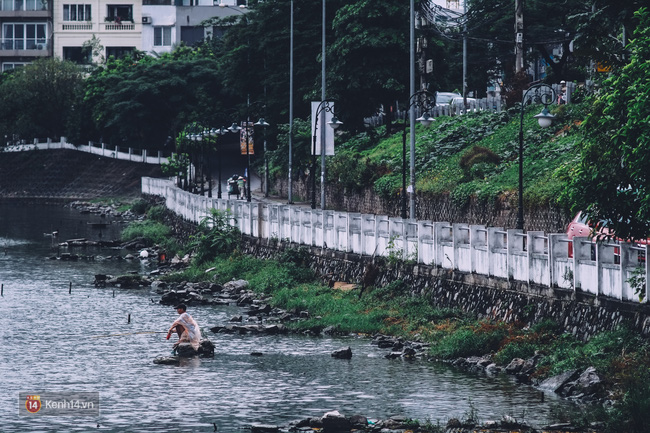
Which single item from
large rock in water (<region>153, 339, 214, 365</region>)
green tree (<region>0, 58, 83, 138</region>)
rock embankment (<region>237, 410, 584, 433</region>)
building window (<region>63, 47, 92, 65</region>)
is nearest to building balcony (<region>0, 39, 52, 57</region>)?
building window (<region>63, 47, 92, 65</region>)

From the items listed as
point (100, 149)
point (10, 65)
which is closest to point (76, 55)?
point (10, 65)

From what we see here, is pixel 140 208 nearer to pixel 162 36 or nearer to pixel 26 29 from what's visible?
pixel 162 36

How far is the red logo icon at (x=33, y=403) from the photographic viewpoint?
105 feet

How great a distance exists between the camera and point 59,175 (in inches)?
5148

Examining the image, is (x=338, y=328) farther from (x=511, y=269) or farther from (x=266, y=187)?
(x=266, y=187)

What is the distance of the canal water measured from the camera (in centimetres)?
3034

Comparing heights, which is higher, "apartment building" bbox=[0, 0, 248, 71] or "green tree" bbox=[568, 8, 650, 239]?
"apartment building" bbox=[0, 0, 248, 71]

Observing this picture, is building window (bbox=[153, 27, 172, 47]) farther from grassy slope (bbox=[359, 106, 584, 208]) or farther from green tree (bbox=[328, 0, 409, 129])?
grassy slope (bbox=[359, 106, 584, 208])

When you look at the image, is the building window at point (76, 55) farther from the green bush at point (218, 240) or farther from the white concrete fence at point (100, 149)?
the green bush at point (218, 240)

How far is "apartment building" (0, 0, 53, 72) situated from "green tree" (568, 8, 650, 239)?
4636 inches

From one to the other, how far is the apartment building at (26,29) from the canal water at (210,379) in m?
95.1

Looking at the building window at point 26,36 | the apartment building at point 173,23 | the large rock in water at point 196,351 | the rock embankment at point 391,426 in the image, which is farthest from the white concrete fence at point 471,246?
the building window at point 26,36

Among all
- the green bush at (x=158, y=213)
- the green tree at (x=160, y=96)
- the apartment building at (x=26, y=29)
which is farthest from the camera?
the apartment building at (x=26, y=29)

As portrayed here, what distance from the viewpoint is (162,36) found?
143 m
